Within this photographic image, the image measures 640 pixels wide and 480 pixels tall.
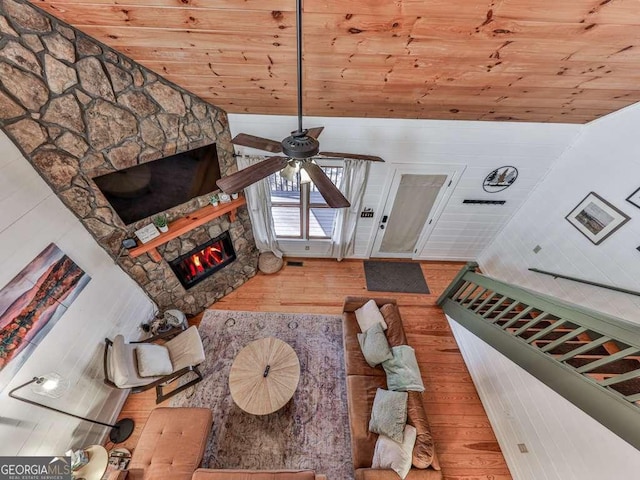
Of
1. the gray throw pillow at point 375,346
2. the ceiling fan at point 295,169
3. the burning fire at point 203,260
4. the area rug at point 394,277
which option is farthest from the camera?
the area rug at point 394,277

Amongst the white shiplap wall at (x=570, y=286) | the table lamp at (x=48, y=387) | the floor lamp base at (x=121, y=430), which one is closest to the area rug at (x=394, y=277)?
the white shiplap wall at (x=570, y=286)

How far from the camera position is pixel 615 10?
5.08ft

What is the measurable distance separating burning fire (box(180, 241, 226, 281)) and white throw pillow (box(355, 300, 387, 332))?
7.98 ft

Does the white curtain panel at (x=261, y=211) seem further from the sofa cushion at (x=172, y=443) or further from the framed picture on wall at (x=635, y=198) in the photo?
the framed picture on wall at (x=635, y=198)

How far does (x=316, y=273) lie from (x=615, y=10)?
4209mm

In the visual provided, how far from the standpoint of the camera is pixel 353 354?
3072mm

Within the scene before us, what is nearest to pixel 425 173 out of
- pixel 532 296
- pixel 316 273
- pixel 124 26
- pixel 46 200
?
pixel 532 296

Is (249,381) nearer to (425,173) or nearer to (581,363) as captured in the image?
(581,363)

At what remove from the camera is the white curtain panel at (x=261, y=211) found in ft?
11.7

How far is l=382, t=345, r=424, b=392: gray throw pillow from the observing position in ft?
8.43

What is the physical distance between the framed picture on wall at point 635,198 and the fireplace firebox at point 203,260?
16.7 feet

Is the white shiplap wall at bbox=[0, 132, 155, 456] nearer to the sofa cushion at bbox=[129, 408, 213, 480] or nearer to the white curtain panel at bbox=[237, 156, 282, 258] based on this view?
the sofa cushion at bbox=[129, 408, 213, 480]

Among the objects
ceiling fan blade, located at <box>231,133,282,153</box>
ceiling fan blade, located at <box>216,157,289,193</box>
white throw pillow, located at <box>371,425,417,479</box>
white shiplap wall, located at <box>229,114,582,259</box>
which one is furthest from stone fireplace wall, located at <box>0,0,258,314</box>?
white throw pillow, located at <box>371,425,417,479</box>

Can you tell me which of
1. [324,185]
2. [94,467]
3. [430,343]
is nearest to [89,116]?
[324,185]
